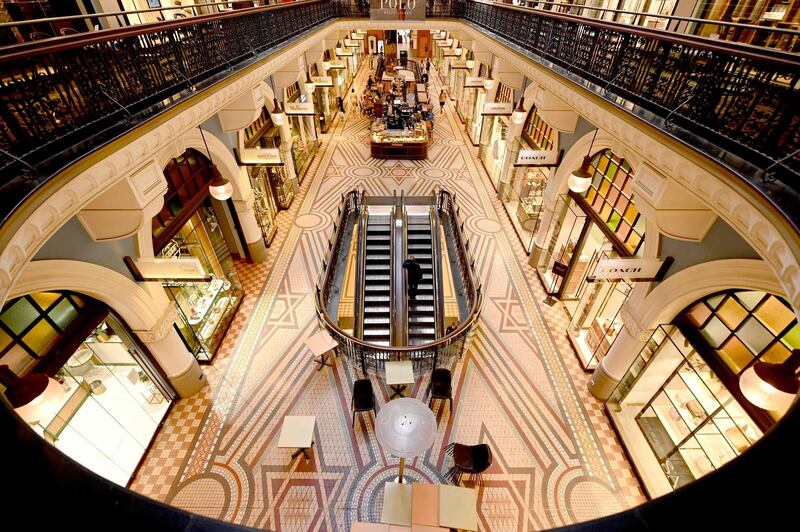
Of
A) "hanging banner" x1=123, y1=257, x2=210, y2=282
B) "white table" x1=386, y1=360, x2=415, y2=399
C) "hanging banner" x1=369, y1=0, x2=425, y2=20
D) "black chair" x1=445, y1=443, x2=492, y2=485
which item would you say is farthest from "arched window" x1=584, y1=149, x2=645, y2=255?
"hanging banner" x1=369, y1=0, x2=425, y2=20

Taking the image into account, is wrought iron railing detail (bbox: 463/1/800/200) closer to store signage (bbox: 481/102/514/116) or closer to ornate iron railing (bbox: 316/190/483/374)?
ornate iron railing (bbox: 316/190/483/374)

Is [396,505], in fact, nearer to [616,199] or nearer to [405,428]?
[405,428]

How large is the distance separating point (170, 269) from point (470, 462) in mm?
4838

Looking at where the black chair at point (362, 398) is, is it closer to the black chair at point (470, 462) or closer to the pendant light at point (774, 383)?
the black chair at point (470, 462)

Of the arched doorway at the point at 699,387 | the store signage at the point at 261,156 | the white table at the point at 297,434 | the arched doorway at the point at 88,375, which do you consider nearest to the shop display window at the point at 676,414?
the arched doorway at the point at 699,387

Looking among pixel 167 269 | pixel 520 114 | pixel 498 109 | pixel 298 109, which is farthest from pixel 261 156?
pixel 498 109

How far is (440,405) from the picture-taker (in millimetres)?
6016

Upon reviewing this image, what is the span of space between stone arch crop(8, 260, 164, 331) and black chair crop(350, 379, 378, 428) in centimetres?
314

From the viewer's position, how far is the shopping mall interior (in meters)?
2.52

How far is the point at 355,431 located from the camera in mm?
5648

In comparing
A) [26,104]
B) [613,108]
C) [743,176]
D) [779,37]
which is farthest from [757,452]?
[779,37]

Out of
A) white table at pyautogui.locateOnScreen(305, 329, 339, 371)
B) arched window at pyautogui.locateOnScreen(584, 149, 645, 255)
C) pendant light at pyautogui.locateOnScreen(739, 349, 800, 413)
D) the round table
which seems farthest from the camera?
white table at pyautogui.locateOnScreen(305, 329, 339, 371)

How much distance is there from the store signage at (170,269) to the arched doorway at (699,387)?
6.24 meters

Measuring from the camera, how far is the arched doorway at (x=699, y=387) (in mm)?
3566
